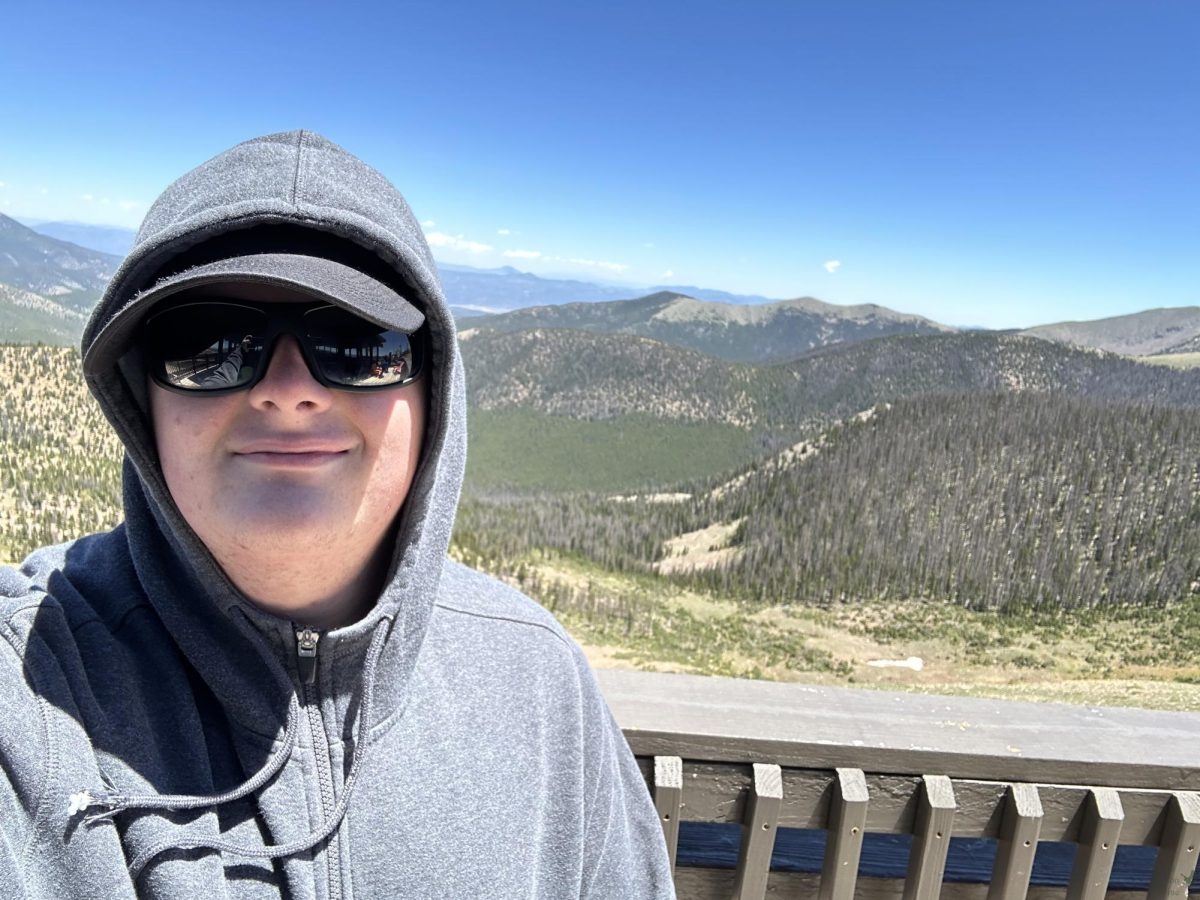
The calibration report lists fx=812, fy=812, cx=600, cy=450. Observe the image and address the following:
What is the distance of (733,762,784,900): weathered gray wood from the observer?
2590 mm

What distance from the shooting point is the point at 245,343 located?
162 cm

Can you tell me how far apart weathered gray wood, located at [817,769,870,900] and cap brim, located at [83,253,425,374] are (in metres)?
2.05

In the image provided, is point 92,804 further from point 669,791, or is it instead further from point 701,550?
point 701,550

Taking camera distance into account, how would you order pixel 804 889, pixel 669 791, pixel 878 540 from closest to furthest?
1. pixel 669 791
2. pixel 804 889
3. pixel 878 540

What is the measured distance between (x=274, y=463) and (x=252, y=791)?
2.14 ft

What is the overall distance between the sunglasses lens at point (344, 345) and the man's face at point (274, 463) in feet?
0.10

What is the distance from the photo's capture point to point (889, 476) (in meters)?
103

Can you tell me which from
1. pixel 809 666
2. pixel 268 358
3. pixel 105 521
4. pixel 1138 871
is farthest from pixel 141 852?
pixel 105 521

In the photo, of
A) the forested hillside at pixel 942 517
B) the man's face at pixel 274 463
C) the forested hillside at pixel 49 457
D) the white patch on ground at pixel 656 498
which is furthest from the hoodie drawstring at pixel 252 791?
the white patch on ground at pixel 656 498

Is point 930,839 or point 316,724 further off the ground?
point 316,724

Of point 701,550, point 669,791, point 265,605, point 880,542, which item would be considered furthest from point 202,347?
point 701,550

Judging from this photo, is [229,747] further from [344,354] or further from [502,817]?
[344,354]

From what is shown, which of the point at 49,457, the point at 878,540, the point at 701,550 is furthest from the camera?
the point at 701,550

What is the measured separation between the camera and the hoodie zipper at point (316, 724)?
1662 mm
